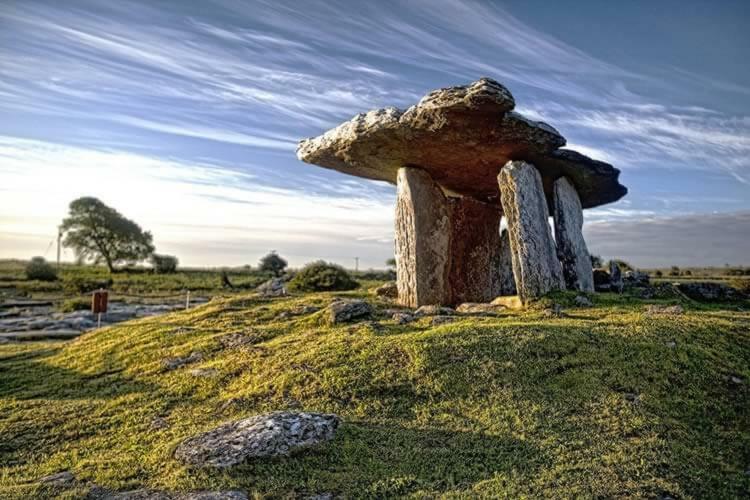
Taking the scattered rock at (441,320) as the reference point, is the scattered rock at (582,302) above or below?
above

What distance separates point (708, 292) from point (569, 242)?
19.9 feet

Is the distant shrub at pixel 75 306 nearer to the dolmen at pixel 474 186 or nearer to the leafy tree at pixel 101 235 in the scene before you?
the dolmen at pixel 474 186

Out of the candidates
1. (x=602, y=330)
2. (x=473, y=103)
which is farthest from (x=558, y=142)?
(x=602, y=330)

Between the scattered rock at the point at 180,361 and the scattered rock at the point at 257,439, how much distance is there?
4.79 metres

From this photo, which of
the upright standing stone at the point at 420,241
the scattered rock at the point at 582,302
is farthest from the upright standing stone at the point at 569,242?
the upright standing stone at the point at 420,241

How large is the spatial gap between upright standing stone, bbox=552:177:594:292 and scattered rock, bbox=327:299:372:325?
279 inches

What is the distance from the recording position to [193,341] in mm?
13305

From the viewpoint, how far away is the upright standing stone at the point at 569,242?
17281mm

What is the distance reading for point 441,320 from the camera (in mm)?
12406

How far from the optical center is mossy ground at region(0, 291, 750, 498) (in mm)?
6582

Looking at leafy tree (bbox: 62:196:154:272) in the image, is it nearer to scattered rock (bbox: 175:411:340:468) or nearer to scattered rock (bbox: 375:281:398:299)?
scattered rock (bbox: 375:281:398:299)

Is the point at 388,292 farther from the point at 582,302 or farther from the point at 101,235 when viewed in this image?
the point at 101,235

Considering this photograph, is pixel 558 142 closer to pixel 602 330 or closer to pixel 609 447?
pixel 602 330

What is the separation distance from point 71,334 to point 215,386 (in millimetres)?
12458
